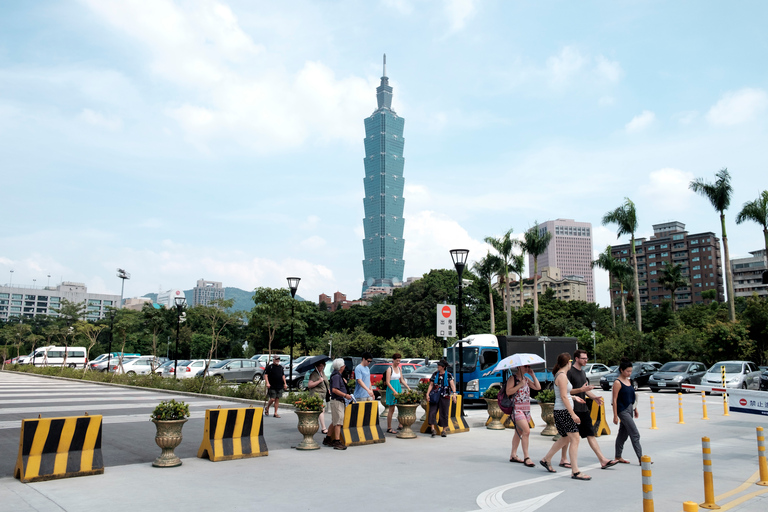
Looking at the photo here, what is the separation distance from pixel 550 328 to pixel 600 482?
64.5 meters

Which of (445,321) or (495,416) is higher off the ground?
(445,321)

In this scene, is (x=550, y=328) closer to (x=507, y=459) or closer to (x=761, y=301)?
(x=761, y=301)

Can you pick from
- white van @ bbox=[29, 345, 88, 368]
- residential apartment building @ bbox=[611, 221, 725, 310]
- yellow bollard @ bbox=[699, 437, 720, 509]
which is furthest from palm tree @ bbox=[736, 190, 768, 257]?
residential apartment building @ bbox=[611, 221, 725, 310]

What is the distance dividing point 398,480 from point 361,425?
3430mm

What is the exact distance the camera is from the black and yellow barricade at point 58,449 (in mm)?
7555

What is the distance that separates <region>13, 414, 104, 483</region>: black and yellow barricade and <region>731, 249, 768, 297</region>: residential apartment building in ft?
511

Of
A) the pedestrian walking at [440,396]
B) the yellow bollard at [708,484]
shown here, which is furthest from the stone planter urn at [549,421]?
the yellow bollard at [708,484]

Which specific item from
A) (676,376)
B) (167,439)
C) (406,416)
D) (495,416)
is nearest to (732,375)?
(676,376)

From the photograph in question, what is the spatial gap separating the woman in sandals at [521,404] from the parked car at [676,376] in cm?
2202

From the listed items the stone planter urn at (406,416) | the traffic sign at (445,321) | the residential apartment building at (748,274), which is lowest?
the stone planter urn at (406,416)

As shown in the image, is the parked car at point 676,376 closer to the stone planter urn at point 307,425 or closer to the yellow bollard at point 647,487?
the stone planter urn at point 307,425

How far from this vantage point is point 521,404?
9258 mm

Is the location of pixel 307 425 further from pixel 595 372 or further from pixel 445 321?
pixel 595 372

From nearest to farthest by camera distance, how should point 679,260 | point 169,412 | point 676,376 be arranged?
point 169,412 → point 676,376 → point 679,260
